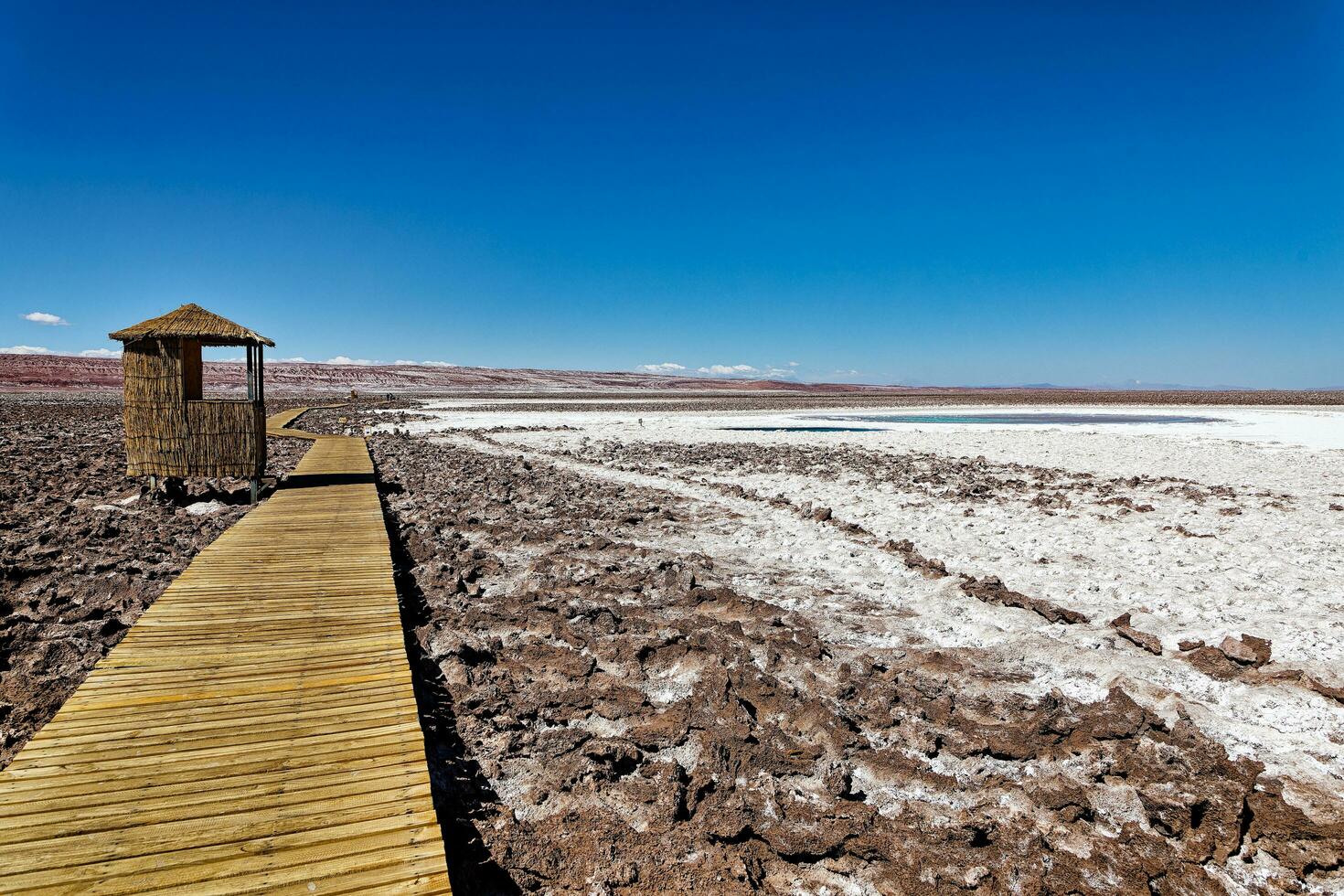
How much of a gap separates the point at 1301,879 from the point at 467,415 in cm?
3818

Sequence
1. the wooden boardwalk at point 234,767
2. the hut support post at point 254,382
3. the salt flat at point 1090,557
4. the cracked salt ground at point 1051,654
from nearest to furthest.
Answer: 1. the wooden boardwalk at point 234,767
2. the cracked salt ground at point 1051,654
3. the salt flat at point 1090,557
4. the hut support post at point 254,382

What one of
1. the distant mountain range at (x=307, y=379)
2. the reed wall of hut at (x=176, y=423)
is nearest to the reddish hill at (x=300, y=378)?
the distant mountain range at (x=307, y=379)

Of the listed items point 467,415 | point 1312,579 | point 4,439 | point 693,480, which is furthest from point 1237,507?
point 467,415

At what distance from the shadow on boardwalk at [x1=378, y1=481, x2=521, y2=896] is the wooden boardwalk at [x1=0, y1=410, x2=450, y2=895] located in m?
0.29

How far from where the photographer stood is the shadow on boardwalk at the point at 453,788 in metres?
2.91

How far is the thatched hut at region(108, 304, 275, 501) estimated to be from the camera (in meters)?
10.1

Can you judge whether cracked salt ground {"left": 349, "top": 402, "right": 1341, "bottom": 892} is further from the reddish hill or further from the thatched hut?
the reddish hill

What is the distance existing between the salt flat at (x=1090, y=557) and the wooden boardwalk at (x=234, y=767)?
12.3ft

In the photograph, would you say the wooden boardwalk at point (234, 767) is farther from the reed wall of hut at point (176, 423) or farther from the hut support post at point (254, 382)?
the hut support post at point (254, 382)

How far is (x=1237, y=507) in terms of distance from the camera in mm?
10805

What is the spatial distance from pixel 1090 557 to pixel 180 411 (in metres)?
12.7

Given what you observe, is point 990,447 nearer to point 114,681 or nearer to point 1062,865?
point 1062,865

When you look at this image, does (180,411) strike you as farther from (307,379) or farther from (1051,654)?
(307,379)

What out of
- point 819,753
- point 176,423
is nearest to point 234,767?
point 819,753
